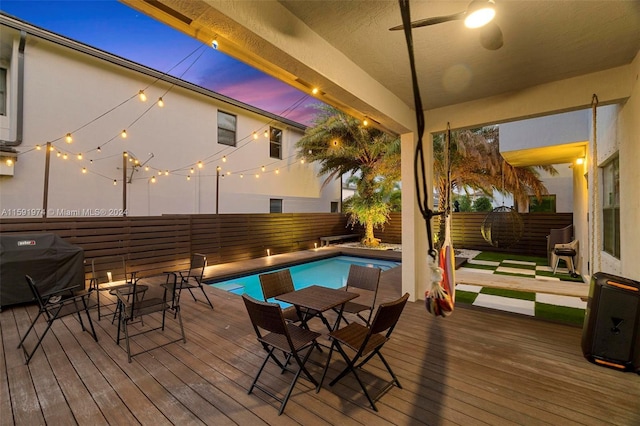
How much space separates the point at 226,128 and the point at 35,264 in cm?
684

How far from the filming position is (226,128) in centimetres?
985

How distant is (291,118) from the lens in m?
12.1

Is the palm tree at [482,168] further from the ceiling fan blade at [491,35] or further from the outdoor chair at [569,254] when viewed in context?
the ceiling fan blade at [491,35]

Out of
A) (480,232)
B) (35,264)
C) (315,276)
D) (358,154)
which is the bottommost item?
(315,276)

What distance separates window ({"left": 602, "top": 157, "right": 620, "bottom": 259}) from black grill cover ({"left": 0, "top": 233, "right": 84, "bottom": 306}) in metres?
7.53

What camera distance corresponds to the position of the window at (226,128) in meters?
9.66

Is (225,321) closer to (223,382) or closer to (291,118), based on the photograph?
(223,382)

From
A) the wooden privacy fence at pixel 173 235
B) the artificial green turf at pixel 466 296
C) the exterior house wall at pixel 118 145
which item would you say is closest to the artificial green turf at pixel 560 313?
the artificial green turf at pixel 466 296

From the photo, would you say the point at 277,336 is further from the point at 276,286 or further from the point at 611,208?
the point at 611,208

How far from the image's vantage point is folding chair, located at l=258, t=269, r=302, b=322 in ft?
10.0

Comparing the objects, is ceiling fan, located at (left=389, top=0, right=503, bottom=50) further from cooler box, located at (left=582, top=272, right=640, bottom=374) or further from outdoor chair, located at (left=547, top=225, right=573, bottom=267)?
outdoor chair, located at (left=547, top=225, right=573, bottom=267)

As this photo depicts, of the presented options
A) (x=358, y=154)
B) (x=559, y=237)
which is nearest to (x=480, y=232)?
(x=559, y=237)

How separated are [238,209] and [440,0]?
29.2ft

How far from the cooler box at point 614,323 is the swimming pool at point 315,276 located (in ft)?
17.6
